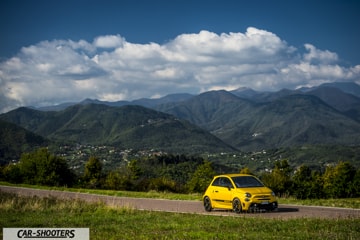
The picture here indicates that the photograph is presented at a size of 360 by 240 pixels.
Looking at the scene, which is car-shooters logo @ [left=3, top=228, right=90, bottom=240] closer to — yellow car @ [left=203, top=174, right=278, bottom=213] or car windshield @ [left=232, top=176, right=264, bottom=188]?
yellow car @ [left=203, top=174, right=278, bottom=213]

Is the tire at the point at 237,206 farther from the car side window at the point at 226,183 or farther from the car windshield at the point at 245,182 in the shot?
the car side window at the point at 226,183

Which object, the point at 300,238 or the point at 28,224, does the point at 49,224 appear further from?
the point at 300,238

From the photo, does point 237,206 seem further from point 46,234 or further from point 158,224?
point 46,234

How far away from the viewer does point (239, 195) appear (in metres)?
19.3

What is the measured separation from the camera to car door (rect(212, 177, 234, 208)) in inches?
786

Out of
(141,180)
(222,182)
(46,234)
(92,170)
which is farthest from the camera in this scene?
(92,170)

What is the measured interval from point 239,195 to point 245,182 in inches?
46.8

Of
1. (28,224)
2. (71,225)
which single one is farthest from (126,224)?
(28,224)

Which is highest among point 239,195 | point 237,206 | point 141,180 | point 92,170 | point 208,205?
point 239,195

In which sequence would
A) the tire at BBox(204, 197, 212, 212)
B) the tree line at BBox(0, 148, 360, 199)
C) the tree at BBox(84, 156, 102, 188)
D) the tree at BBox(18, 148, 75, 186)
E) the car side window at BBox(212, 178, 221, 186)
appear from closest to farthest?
the tire at BBox(204, 197, 212, 212)
the car side window at BBox(212, 178, 221, 186)
the tree line at BBox(0, 148, 360, 199)
the tree at BBox(18, 148, 75, 186)
the tree at BBox(84, 156, 102, 188)

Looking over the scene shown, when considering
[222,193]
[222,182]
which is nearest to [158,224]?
[222,193]

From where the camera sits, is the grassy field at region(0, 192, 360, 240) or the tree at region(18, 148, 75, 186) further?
the tree at region(18, 148, 75, 186)

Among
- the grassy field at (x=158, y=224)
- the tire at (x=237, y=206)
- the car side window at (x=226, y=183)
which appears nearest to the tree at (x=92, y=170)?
the grassy field at (x=158, y=224)

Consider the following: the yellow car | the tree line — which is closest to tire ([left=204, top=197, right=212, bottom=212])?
the yellow car
